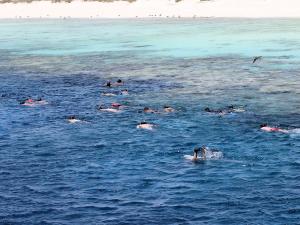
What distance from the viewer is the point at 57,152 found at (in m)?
35.5

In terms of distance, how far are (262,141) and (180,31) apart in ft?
263

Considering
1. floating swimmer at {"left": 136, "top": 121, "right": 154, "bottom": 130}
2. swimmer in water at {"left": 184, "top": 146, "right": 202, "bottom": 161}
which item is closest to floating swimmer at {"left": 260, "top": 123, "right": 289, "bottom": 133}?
swimmer in water at {"left": 184, "top": 146, "right": 202, "bottom": 161}

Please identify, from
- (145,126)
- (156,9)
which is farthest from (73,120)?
(156,9)

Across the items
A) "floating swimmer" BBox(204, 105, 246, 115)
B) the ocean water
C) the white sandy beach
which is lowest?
the ocean water

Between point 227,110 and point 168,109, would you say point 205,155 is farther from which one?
point 168,109

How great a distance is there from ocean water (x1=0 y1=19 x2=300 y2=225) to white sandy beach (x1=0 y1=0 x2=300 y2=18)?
2253 inches

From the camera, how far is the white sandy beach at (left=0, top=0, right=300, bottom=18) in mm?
139625

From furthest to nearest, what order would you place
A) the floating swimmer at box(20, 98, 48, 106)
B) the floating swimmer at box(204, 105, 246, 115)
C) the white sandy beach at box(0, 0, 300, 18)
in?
the white sandy beach at box(0, 0, 300, 18) < the floating swimmer at box(20, 98, 48, 106) < the floating swimmer at box(204, 105, 246, 115)

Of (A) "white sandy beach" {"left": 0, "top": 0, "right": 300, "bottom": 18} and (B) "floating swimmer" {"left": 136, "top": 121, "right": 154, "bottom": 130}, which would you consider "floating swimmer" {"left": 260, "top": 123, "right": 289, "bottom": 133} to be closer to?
(B) "floating swimmer" {"left": 136, "top": 121, "right": 154, "bottom": 130}

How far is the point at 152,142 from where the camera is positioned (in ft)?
122

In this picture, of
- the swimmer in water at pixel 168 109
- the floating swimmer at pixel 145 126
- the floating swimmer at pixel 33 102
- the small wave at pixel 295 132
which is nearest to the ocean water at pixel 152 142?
the small wave at pixel 295 132

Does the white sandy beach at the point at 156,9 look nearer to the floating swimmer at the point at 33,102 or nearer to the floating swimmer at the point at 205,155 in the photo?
the floating swimmer at the point at 33,102

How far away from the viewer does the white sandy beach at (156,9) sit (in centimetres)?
13962

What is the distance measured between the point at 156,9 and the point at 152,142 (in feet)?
420
